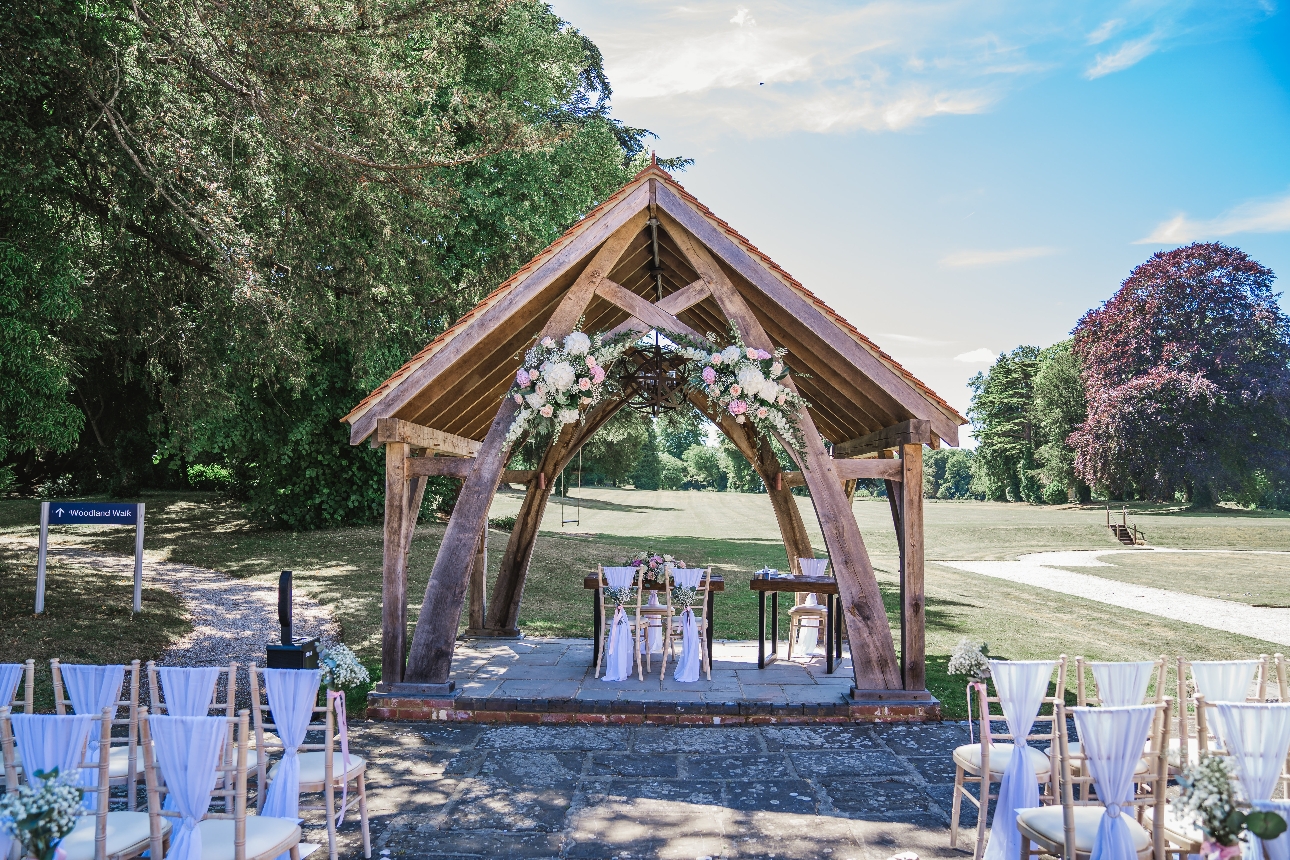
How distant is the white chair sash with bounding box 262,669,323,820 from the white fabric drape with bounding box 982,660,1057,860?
11.9ft

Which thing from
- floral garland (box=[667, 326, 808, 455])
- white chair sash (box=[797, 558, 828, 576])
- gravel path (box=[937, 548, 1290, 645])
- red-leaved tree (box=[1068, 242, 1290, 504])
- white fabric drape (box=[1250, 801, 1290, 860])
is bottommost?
gravel path (box=[937, 548, 1290, 645])

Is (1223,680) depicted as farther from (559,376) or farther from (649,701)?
(559,376)

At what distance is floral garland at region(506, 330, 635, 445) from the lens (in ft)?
23.2

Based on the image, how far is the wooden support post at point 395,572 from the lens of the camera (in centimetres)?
743

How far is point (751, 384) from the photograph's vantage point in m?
7.11

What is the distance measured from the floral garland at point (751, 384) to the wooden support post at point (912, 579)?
1.08m

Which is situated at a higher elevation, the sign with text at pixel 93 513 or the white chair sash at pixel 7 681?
→ the sign with text at pixel 93 513

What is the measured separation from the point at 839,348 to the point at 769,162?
33.6ft

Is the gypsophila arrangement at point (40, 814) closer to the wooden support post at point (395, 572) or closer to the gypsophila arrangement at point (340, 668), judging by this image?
the gypsophila arrangement at point (340, 668)

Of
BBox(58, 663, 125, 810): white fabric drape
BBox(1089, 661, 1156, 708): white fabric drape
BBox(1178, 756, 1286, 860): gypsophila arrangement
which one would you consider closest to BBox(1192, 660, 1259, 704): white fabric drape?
BBox(1089, 661, 1156, 708): white fabric drape

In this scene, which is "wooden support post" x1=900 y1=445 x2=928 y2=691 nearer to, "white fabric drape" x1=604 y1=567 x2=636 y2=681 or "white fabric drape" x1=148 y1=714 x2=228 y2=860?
"white fabric drape" x1=604 y1=567 x2=636 y2=681

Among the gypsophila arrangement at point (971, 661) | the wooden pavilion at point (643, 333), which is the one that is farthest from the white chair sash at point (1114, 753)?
the wooden pavilion at point (643, 333)

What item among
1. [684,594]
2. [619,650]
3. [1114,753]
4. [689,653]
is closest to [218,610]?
[619,650]

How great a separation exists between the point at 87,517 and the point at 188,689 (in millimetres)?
8982
